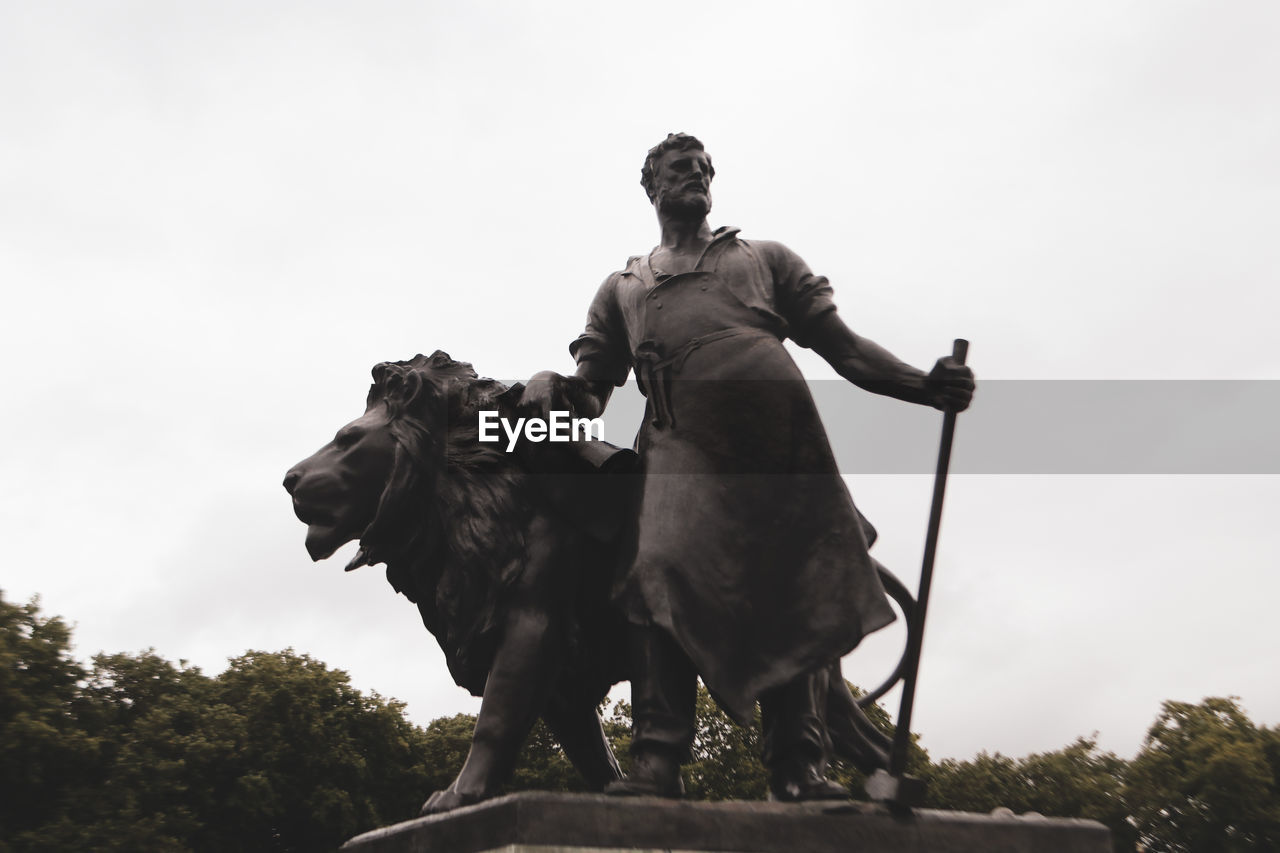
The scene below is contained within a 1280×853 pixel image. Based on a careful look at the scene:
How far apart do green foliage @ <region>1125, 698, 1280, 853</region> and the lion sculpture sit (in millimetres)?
24555

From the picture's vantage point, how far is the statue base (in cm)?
435

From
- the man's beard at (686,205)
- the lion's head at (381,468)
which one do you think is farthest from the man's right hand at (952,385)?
the lion's head at (381,468)

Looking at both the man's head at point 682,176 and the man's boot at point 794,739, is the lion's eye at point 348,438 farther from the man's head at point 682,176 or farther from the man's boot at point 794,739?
the man's boot at point 794,739

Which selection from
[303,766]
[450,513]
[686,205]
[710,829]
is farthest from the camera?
[303,766]

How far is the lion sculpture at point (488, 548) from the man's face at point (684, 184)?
4.04 feet

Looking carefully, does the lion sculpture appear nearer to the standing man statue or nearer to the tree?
the standing man statue

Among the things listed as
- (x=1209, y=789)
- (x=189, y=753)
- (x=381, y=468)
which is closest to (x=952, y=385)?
(x=381, y=468)

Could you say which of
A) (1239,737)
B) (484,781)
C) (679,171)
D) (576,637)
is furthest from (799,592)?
(1239,737)

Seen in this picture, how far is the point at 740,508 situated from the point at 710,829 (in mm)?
1323

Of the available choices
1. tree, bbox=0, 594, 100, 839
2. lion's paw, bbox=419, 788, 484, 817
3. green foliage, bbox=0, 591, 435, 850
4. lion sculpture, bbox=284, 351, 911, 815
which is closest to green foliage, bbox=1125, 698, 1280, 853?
green foliage, bbox=0, 591, 435, 850

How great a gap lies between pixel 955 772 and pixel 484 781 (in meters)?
28.1

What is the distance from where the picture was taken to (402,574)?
558 cm

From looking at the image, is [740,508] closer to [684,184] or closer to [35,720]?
[684,184]

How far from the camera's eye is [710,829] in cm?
443
